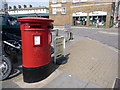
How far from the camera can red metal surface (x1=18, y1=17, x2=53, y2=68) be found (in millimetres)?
2749

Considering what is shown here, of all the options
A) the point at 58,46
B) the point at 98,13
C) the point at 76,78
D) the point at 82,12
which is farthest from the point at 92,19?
the point at 76,78

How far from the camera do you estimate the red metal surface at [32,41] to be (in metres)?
2.75

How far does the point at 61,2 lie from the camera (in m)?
27.3

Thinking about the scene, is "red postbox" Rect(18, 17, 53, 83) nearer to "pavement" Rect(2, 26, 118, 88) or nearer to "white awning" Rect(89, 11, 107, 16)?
"pavement" Rect(2, 26, 118, 88)

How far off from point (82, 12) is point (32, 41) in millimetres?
24107

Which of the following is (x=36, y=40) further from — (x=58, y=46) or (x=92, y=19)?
(x=92, y=19)

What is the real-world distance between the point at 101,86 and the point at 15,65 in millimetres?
2985

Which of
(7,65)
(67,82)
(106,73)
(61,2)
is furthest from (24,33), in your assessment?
(61,2)

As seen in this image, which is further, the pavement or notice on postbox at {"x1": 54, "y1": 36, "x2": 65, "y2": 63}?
notice on postbox at {"x1": 54, "y1": 36, "x2": 65, "y2": 63}

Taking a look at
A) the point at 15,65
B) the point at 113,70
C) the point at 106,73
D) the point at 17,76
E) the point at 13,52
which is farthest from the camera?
the point at 13,52

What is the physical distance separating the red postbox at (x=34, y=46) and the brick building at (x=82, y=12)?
22287 millimetres

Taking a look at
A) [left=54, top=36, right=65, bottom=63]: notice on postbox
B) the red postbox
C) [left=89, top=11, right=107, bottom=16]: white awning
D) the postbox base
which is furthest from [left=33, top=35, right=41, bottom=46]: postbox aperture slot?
[left=89, top=11, right=107, bottom=16]: white awning

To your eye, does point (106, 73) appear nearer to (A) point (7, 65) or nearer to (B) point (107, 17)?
(A) point (7, 65)

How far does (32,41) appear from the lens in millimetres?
2816
